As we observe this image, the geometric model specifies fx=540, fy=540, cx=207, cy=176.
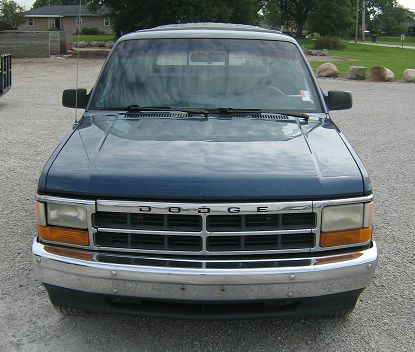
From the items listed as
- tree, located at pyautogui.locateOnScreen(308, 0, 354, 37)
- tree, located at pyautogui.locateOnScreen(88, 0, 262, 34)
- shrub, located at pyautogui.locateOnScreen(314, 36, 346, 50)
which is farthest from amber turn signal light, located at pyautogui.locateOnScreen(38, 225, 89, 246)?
tree, located at pyautogui.locateOnScreen(308, 0, 354, 37)

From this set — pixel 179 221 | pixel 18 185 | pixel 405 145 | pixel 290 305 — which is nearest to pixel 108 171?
pixel 179 221

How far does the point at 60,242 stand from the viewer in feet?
9.61

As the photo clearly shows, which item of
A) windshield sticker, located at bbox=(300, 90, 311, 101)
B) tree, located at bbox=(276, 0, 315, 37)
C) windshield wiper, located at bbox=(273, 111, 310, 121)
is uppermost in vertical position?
tree, located at bbox=(276, 0, 315, 37)

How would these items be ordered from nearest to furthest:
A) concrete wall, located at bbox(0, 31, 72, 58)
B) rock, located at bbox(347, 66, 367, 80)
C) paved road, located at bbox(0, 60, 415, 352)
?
paved road, located at bbox(0, 60, 415, 352), rock, located at bbox(347, 66, 367, 80), concrete wall, located at bbox(0, 31, 72, 58)

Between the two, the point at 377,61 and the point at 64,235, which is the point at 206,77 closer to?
the point at 64,235

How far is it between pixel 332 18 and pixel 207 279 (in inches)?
2241

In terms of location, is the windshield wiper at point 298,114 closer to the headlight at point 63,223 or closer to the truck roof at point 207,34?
the truck roof at point 207,34

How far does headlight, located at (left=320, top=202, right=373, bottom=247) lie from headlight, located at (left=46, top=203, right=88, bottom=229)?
127 cm

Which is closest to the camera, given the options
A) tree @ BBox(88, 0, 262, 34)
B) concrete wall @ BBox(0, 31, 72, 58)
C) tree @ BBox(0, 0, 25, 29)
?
concrete wall @ BBox(0, 31, 72, 58)

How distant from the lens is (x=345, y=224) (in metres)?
2.92

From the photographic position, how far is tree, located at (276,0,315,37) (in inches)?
2953

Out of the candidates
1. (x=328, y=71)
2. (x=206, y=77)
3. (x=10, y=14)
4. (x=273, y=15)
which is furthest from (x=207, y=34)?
(x=273, y=15)

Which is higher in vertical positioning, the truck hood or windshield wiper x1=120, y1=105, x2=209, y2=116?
windshield wiper x1=120, y1=105, x2=209, y2=116

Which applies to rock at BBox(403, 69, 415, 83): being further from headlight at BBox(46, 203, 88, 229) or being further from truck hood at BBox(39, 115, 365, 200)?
headlight at BBox(46, 203, 88, 229)
